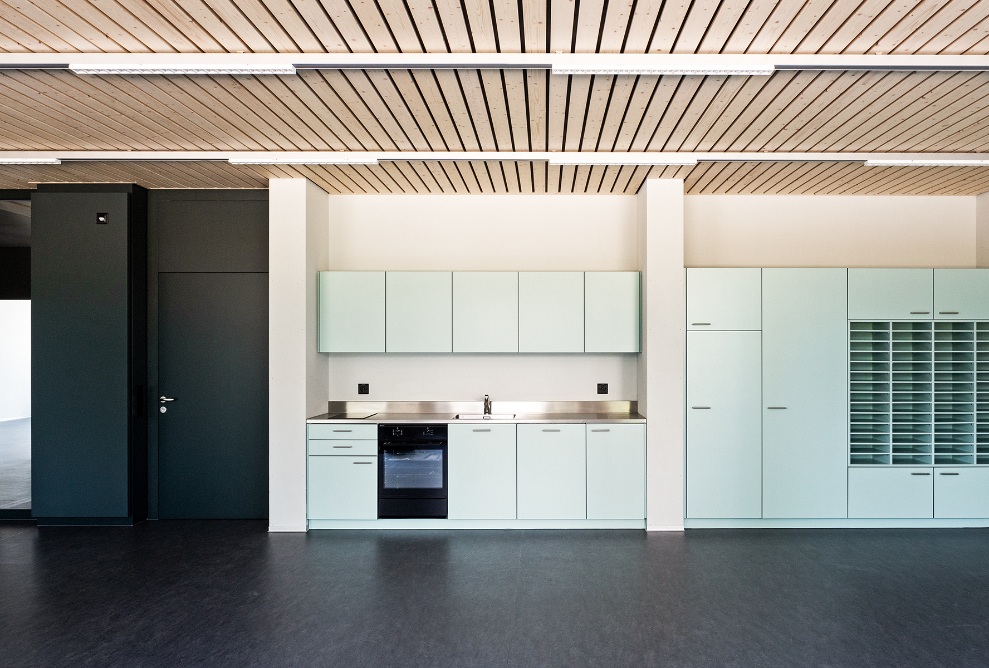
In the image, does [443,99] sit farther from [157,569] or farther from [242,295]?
[157,569]

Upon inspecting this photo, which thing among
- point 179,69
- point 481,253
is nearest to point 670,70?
point 179,69

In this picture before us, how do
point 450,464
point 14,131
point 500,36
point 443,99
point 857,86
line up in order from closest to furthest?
point 500,36, point 857,86, point 443,99, point 14,131, point 450,464

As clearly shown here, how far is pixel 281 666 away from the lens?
2.93 metres

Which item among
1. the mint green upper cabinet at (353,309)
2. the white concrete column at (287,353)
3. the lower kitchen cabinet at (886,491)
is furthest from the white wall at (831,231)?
the white concrete column at (287,353)

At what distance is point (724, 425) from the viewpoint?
16.8ft

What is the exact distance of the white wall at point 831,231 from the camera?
18.9 feet

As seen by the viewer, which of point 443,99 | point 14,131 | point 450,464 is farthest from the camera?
point 450,464

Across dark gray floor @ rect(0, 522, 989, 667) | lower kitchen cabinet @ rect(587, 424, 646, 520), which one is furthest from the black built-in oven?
lower kitchen cabinet @ rect(587, 424, 646, 520)

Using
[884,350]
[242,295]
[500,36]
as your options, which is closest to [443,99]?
[500,36]

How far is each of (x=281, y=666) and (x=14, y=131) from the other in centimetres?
388

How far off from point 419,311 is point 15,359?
3.47m

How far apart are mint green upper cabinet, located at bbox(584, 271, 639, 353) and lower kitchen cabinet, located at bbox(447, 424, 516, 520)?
3.61 feet

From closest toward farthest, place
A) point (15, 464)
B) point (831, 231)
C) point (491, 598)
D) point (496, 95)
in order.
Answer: point (496, 95) < point (491, 598) < point (15, 464) < point (831, 231)

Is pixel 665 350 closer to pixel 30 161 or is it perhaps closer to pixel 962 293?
pixel 962 293
